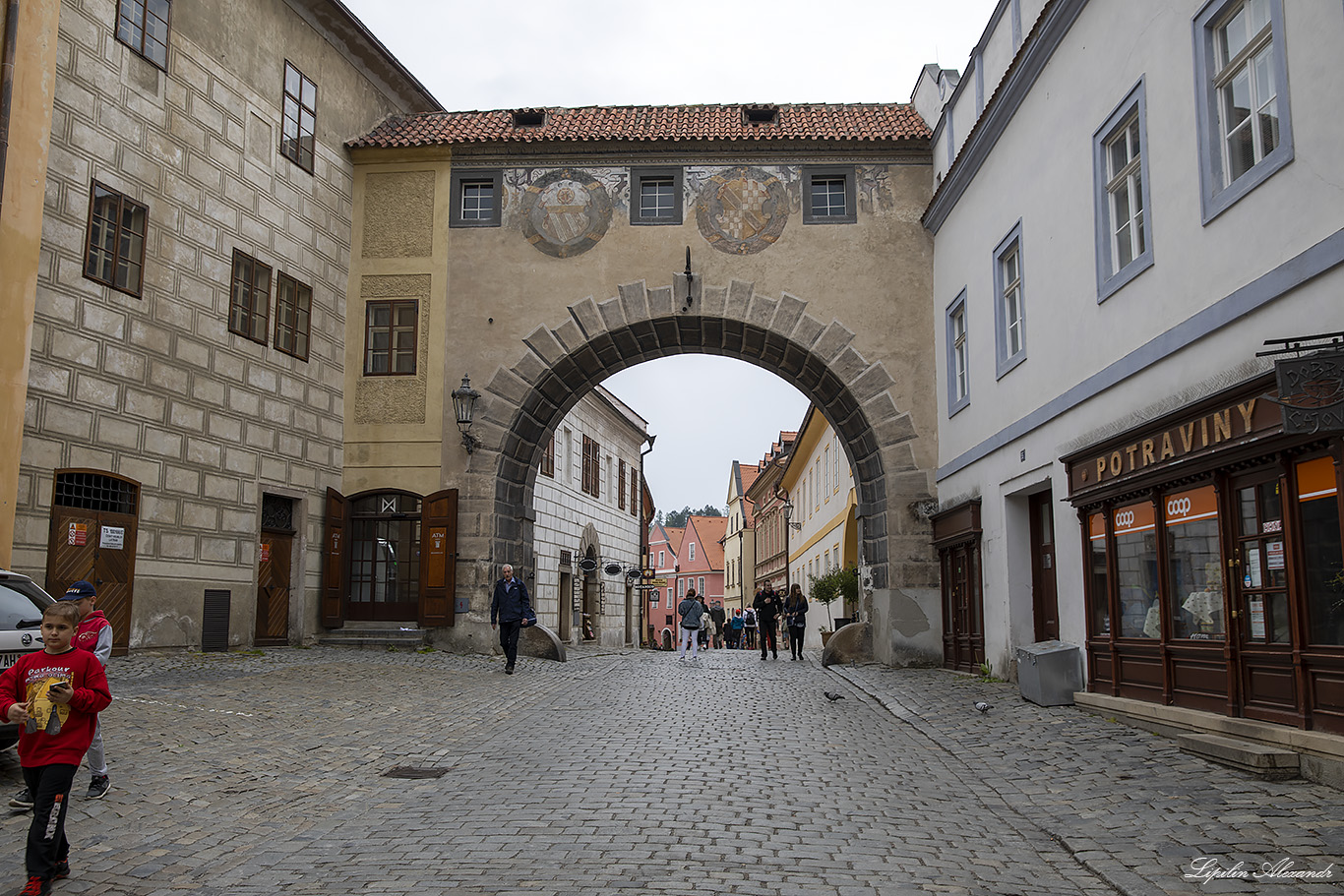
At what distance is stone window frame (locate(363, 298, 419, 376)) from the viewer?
21.1 metres

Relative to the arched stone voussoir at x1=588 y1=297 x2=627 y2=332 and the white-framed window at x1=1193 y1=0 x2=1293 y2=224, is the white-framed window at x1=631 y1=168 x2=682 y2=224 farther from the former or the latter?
the white-framed window at x1=1193 y1=0 x2=1293 y2=224

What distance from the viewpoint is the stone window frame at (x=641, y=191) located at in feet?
68.9

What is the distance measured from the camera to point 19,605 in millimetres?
7695

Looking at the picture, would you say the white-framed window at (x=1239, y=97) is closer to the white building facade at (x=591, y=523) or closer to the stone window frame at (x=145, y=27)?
the stone window frame at (x=145, y=27)

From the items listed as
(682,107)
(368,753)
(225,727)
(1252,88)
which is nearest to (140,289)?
(225,727)

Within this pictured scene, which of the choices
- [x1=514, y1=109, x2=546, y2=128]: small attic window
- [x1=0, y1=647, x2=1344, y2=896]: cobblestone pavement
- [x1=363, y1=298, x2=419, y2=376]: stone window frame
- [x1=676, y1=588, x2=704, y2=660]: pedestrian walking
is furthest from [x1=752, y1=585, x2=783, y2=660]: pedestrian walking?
→ [x1=0, y1=647, x2=1344, y2=896]: cobblestone pavement

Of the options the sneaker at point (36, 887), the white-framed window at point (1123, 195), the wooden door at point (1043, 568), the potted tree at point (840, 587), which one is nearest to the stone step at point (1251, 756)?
the white-framed window at point (1123, 195)

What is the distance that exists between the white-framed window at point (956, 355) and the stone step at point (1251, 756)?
1025 cm

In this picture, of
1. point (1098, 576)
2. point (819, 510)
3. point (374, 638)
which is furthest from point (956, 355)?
point (819, 510)

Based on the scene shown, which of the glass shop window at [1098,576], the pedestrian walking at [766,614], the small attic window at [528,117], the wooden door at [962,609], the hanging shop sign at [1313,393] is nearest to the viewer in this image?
the hanging shop sign at [1313,393]

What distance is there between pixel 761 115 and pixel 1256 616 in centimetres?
1584

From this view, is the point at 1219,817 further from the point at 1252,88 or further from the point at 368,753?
the point at 368,753

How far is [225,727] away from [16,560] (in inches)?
207

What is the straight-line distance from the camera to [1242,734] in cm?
813
